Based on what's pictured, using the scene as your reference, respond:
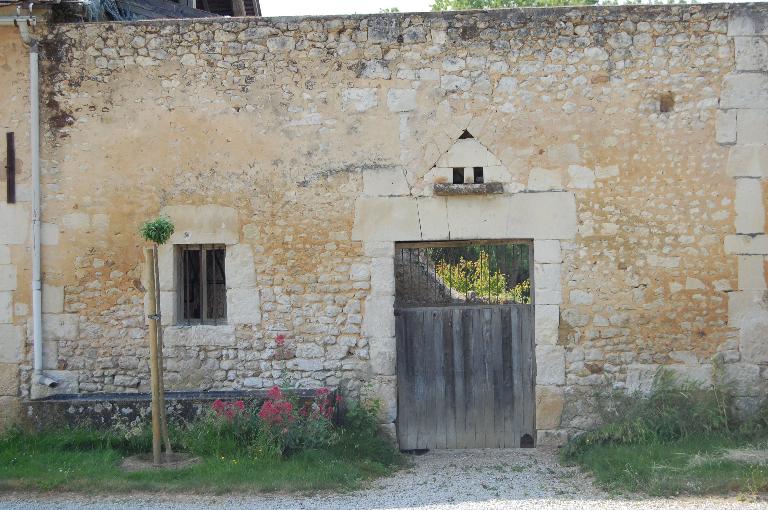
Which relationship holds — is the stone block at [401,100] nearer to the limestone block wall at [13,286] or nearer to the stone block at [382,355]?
the stone block at [382,355]

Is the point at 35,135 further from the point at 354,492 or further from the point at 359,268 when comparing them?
the point at 354,492

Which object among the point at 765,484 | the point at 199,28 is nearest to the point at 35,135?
the point at 199,28

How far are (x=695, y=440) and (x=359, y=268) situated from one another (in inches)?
133

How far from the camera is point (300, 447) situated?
22.1ft

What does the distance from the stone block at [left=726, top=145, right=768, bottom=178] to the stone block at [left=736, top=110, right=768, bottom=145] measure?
6 centimetres

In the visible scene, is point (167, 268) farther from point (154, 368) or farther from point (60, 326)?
point (154, 368)

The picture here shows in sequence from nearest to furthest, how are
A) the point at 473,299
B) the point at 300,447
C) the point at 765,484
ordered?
the point at 765,484, the point at 300,447, the point at 473,299

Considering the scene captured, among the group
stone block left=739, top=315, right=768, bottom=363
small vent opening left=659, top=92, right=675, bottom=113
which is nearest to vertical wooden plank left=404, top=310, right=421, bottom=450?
stone block left=739, top=315, right=768, bottom=363

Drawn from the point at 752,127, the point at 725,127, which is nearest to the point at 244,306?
Answer: the point at 725,127

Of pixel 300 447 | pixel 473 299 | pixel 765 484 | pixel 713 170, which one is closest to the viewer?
pixel 765 484

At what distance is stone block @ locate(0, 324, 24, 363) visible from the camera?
776 cm

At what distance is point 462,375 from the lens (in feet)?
25.6

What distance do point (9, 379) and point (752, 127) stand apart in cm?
745

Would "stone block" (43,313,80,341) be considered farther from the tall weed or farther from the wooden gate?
the tall weed
